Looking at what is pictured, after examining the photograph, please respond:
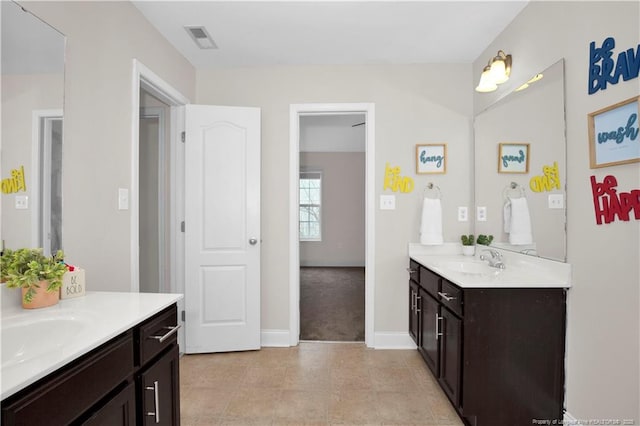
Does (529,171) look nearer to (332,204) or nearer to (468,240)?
(468,240)

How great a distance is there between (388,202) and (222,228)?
4.76 feet

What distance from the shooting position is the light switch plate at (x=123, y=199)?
1.91 metres

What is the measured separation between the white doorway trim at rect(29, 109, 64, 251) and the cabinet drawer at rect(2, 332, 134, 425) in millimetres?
658

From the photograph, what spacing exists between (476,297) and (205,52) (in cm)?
266

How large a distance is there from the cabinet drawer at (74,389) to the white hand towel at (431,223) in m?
2.24

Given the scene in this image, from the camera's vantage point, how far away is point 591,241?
1.57 meters

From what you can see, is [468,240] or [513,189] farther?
[468,240]

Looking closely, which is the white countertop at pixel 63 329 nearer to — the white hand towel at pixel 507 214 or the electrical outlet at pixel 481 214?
the white hand towel at pixel 507 214

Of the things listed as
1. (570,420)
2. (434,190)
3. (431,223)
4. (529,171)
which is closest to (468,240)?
(431,223)

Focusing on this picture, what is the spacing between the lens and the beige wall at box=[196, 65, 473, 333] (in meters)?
2.84

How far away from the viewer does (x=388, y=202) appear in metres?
2.85

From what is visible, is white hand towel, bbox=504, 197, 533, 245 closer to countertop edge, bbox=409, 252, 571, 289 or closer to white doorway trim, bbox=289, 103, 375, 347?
countertop edge, bbox=409, 252, 571, 289

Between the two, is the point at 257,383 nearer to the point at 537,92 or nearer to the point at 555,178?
the point at 555,178

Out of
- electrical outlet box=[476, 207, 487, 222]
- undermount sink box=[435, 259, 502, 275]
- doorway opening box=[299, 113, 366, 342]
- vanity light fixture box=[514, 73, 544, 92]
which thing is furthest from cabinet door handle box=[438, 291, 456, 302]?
doorway opening box=[299, 113, 366, 342]
